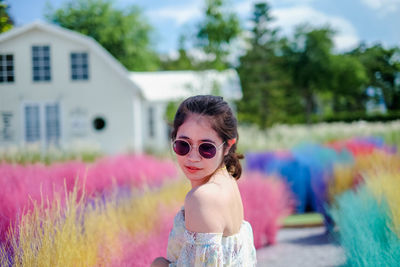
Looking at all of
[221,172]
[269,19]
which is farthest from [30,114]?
[269,19]

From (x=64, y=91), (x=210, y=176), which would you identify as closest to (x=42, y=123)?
(x=64, y=91)

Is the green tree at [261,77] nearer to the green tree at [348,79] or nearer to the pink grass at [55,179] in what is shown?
the green tree at [348,79]

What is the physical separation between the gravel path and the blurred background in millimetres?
239

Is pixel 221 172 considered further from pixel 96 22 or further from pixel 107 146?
pixel 96 22

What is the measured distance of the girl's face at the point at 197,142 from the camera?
76.9 inches

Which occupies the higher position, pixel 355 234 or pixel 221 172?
pixel 221 172

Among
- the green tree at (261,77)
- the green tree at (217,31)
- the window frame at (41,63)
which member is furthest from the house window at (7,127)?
the green tree at (261,77)

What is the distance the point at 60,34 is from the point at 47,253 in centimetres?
1442

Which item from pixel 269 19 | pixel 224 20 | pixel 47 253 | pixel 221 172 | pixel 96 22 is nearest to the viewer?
pixel 221 172

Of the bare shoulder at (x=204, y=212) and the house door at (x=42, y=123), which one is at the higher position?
the house door at (x=42, y=123)

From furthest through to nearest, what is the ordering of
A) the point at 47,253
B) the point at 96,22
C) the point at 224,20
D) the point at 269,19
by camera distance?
the point at 269,19 → the point at 96,22 → the point at 224,20 → the point at 47,253

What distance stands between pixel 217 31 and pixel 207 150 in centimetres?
1240

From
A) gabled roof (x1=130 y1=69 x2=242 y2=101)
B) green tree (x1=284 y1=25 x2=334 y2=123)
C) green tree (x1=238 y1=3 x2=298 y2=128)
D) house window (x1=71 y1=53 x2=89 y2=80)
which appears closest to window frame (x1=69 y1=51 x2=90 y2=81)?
house window (x1=71 y1=53 x2=89 y2=80)

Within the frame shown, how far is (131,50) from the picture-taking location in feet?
103
